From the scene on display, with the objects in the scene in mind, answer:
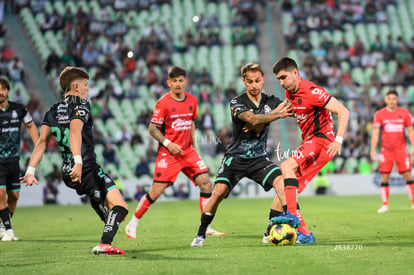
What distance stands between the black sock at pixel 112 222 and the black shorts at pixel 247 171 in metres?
1.57

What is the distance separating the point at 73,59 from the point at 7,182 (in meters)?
17.3

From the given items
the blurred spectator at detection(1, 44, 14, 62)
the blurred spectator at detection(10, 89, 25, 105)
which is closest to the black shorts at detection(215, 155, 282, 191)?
the blurred spectator at detection(10, 89, 25, 105)

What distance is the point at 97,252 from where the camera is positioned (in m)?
8.25

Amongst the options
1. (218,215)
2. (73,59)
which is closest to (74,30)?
(73,59)

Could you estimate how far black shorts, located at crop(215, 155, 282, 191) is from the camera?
30.6 feet

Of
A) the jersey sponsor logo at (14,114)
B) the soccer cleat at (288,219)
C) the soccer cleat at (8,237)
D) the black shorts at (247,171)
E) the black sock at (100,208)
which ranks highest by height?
the jersey sponsor logo at (14,114)

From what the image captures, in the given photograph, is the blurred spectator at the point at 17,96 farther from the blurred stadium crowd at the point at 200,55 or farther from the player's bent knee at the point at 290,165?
the player's bent knee at the point at 290,165

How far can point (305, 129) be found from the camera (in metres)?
9.43

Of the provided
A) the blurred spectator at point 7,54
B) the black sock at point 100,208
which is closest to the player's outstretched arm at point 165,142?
the black sock at point 100,208

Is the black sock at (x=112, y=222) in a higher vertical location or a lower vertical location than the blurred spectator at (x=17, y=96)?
lower

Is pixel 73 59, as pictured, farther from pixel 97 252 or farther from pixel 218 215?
pixel 97 252

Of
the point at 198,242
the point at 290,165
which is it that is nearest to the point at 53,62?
the point at 198,242

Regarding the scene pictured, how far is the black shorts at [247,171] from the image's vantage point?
932 cm

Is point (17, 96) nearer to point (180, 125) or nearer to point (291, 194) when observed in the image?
point (180, 125)
